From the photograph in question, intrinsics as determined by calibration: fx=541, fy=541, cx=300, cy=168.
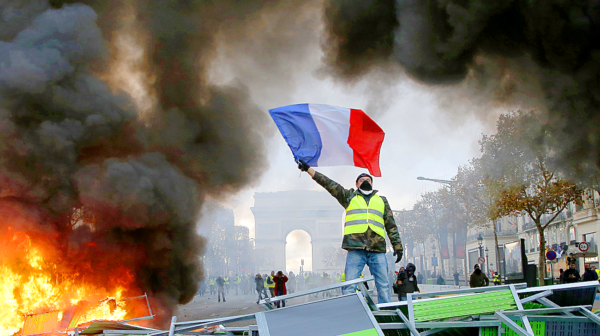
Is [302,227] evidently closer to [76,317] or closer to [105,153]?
[105,153]

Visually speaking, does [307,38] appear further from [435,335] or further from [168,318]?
[435,335]

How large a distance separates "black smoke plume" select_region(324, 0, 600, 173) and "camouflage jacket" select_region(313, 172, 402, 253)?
2.90m

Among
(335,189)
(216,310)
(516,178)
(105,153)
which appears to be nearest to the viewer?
(335,189)

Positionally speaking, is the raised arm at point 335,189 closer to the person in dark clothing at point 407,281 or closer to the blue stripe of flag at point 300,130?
the blue stripe of flag at point 300,130

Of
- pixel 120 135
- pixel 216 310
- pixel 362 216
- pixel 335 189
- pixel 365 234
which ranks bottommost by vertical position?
pixel 216 310

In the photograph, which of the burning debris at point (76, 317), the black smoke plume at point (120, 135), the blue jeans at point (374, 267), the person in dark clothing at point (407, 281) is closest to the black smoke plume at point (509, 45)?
the blue jeans at point (374, 267)

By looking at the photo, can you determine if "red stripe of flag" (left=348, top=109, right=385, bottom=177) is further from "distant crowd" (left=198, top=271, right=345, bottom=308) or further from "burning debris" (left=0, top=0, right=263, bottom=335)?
"burning debris" (left=0, top=0, right=263, bottom=335)

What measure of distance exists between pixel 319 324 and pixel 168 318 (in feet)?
26.3

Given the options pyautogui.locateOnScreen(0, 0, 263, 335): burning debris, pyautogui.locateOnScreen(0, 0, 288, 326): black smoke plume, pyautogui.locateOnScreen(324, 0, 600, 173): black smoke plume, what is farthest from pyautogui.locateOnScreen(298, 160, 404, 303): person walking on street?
pyautogui.locateOnScreen(0, 0, 288, 326): black smoke plume

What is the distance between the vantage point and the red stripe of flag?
7.00 meters

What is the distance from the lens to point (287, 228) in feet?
237

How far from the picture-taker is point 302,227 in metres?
73.7

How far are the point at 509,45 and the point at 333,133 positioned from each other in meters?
2.59

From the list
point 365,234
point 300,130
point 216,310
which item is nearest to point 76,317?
point 300,130
